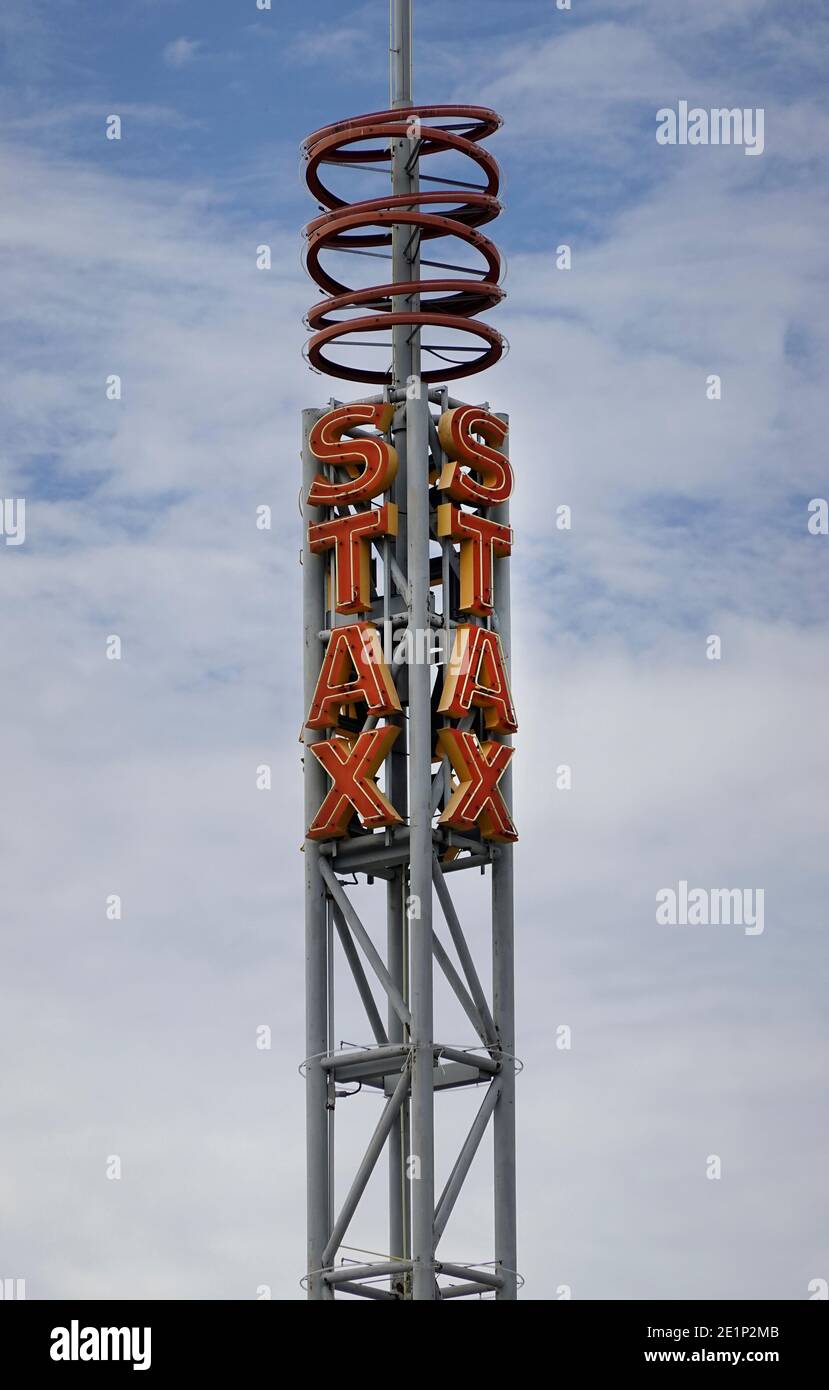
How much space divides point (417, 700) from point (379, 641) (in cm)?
185

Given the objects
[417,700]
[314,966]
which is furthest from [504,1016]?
[417,700]

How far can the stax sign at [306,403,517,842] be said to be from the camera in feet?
257

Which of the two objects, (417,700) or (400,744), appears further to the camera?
(400,744)

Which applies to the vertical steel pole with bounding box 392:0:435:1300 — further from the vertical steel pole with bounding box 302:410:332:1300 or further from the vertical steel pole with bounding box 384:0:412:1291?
the vertical steel pole with bounding box 302:410:332:1300

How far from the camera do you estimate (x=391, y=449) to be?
80.1m

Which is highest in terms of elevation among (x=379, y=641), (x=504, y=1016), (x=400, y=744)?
(x=379, y=641)

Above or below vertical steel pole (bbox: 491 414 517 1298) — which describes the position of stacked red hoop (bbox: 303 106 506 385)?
above

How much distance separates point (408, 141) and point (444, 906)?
692 inches

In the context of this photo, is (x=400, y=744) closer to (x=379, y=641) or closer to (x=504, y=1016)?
(x=379, y=641)

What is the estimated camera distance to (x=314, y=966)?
7844 centimetres

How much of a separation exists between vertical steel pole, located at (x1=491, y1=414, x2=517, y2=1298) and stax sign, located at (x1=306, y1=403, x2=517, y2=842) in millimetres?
830

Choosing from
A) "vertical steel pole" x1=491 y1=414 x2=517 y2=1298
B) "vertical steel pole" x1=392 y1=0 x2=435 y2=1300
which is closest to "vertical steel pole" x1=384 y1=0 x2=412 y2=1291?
"vertical steel pole" x1=392 y1=0 x2=435 y2=1300

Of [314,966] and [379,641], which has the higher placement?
[379,641]
